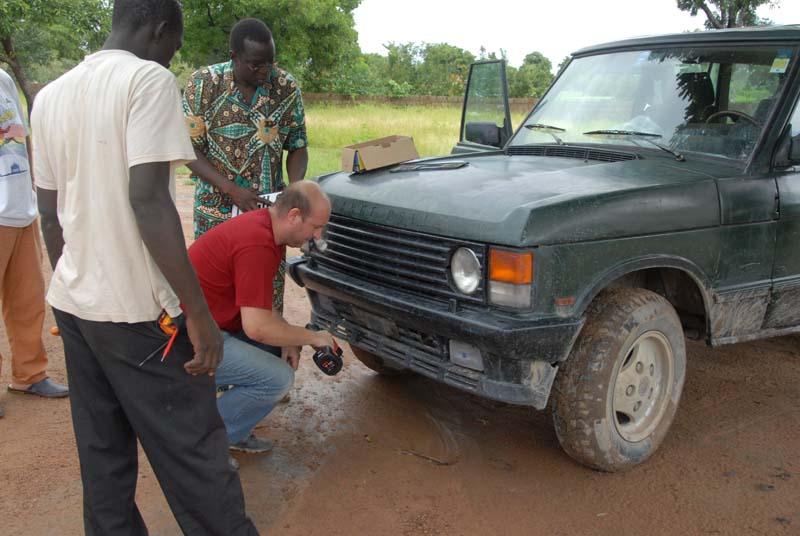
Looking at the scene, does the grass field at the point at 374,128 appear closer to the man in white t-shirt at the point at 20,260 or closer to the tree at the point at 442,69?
the tree at the point at 442,69

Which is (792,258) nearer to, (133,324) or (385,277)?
(385,277)

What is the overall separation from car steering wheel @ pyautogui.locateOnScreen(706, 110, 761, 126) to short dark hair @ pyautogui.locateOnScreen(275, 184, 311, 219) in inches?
94.6

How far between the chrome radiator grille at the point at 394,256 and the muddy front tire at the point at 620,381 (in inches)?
23.3

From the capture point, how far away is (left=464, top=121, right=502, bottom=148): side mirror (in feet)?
16.0

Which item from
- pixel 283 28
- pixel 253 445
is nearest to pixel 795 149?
pixel 253 445

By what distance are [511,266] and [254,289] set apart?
3.48ft

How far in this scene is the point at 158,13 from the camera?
2.17m

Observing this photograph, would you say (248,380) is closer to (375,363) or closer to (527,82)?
(375,363)

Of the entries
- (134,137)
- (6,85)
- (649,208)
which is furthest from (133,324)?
(6,85)

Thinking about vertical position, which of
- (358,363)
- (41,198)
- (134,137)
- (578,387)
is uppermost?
(134,137)

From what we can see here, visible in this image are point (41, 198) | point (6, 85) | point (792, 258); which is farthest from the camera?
point (6, 85)

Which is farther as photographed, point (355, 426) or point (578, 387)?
point (355, 426)

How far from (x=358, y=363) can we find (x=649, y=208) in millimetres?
2333

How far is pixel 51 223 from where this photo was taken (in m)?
2.43
